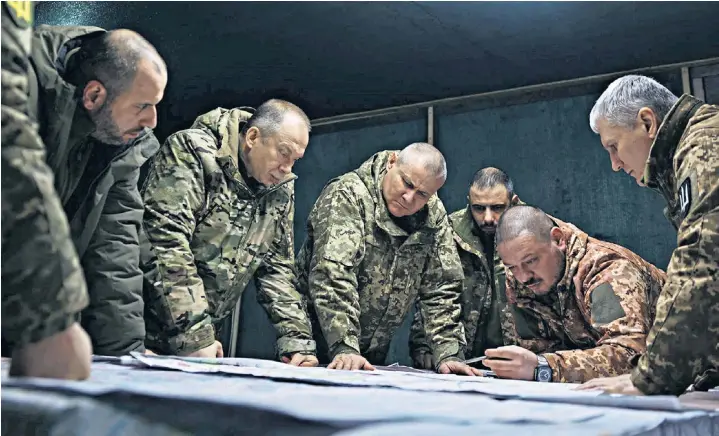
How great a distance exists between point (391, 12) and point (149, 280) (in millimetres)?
1559

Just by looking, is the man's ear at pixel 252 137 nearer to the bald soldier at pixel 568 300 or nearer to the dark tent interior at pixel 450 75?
the dark tent interior at pixel 450 75

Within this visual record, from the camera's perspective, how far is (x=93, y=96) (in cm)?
132

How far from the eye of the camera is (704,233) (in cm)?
122

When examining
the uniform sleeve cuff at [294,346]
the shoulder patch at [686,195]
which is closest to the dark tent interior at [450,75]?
the uniform sleeve cuff at [294,346]

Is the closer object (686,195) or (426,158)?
(686,195)

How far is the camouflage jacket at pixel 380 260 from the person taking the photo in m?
2.54

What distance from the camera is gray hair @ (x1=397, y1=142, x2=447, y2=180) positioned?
2631 mm

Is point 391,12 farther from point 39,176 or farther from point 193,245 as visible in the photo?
point 39,176

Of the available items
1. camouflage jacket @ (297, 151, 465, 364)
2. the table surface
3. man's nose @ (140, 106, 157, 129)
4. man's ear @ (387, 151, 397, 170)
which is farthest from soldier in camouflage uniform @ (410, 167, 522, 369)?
the table surface

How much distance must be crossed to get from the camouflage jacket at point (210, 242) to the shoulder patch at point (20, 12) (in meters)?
1.03

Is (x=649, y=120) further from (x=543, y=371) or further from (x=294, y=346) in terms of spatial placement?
(x=294, y=346)

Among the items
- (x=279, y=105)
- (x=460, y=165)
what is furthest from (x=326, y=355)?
(x=460, y=165)

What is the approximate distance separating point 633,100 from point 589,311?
0.75m

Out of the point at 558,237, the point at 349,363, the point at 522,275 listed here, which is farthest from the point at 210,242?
the point at 558,237
